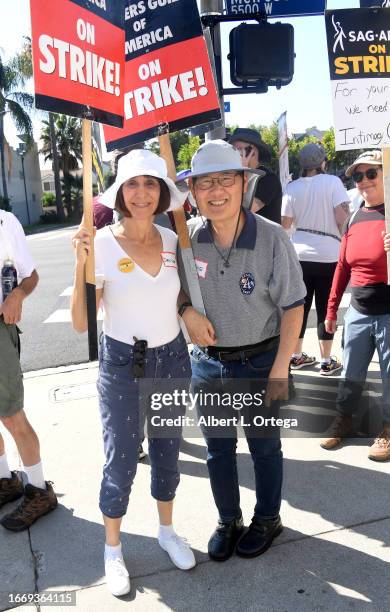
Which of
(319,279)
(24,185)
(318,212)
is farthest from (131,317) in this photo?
(24,185)

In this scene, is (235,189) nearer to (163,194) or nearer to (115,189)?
(163,194)

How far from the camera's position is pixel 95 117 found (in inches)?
92.0

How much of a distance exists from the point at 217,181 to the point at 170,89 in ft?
1.90

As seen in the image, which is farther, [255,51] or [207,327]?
[255,51]

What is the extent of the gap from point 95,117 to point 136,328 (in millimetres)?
965

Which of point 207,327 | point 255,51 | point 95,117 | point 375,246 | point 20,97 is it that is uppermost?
point 20,97

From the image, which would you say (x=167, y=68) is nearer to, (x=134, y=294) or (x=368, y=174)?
(x=134, y=294)

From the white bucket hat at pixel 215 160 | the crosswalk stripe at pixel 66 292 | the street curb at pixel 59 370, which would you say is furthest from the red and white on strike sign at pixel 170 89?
the crosswalk stripe at pixel 66 292

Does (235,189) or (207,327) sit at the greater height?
(235,189)

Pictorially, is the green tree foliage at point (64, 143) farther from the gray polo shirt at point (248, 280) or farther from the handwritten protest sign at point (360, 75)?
the gray polo shirt at point (248, 280)

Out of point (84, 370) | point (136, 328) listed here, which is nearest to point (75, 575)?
point (136, 328)

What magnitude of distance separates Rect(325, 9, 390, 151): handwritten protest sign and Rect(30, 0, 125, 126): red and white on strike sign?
1.25 metres

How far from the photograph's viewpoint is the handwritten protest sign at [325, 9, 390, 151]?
2.87m

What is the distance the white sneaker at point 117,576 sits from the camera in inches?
91.5
